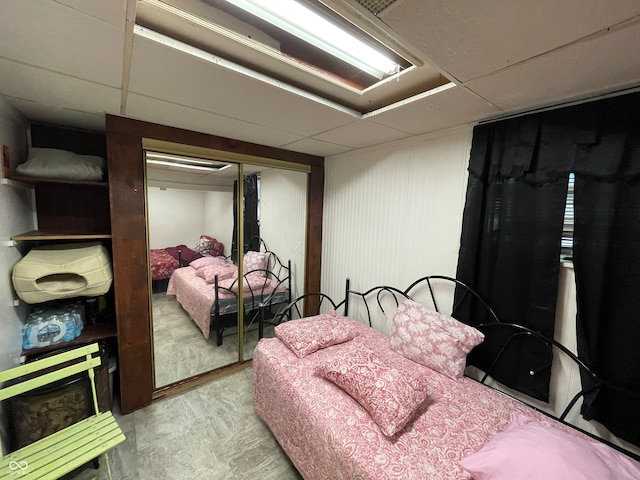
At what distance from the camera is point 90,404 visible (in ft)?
5.62

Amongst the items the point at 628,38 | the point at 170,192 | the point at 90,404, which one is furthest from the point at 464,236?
the point at 90,404

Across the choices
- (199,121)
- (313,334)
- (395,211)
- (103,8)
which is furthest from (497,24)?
(313,334)

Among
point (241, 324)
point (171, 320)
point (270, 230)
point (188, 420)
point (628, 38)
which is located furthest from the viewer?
point (270, 230)

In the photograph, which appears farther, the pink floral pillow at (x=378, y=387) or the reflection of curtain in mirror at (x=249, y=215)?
the reflection of curtain in mirror at (x=249, y=215)

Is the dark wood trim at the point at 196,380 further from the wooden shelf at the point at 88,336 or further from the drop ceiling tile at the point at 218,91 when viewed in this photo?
the drop ceiling tile at the point at 218,91

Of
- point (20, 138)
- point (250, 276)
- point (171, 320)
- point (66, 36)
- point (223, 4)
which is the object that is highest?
point (223, 4)

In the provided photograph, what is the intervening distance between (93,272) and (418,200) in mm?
2462

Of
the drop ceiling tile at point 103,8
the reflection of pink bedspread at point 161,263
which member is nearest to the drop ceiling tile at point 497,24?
the drop ceiling tile at point 103,8

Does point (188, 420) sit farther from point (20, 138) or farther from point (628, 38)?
point (628, 38)

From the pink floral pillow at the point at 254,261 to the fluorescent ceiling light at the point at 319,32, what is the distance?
205 centimetres

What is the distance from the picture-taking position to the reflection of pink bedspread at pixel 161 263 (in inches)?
85.1

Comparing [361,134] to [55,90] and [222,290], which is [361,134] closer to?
[55,90]

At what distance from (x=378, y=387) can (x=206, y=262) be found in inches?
80.1

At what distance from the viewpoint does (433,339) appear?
5.82ft
